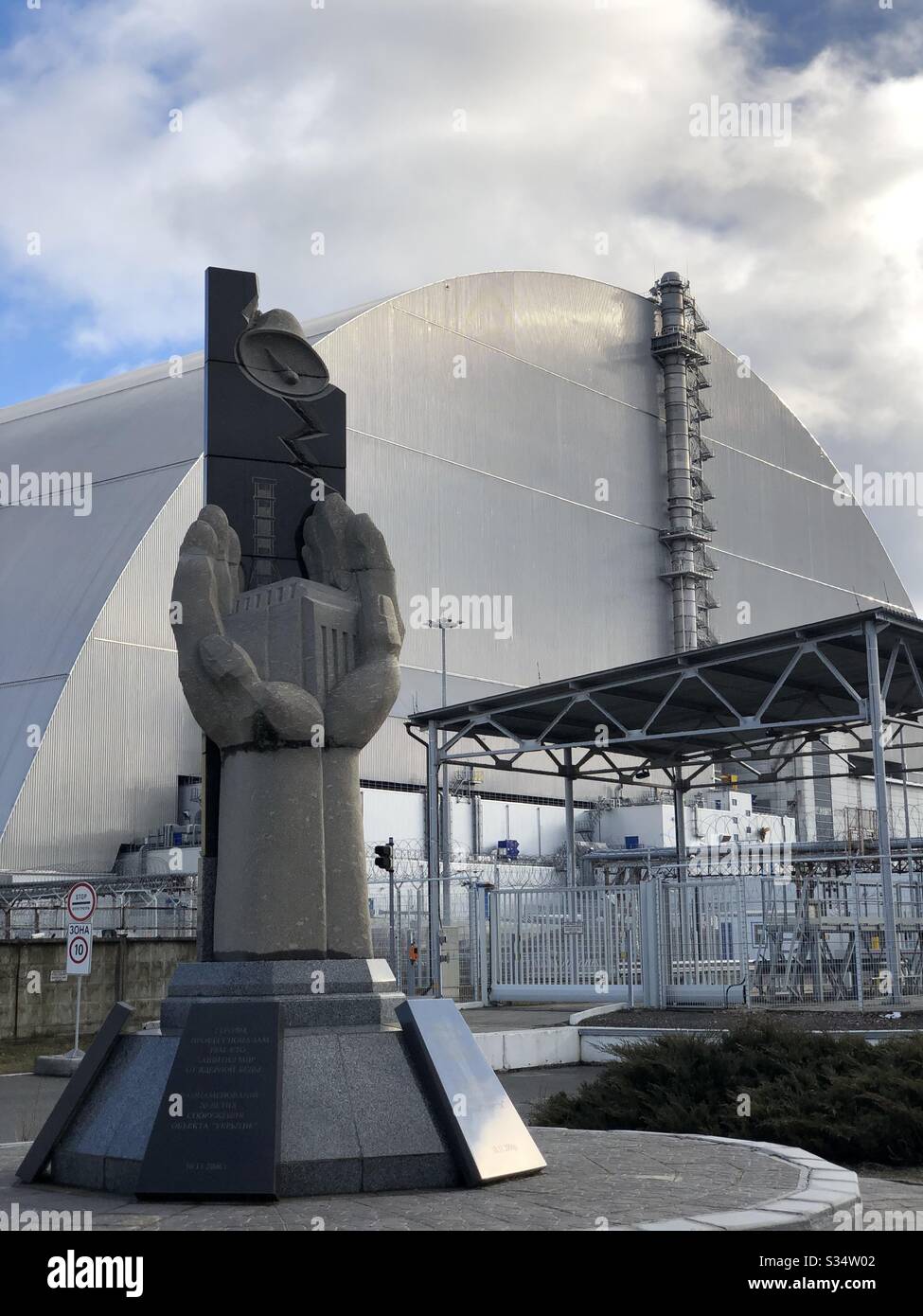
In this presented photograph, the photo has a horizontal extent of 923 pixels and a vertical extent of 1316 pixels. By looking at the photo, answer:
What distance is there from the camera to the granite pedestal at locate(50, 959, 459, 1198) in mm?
7945

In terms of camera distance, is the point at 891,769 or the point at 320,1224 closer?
the point at 320,1224

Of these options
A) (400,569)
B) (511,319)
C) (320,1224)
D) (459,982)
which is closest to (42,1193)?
(320,1224)

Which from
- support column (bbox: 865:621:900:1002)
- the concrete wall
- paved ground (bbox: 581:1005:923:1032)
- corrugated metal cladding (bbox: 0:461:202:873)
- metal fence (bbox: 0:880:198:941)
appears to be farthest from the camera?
corrugated metal cladding (bbox: 0:461:202:873)

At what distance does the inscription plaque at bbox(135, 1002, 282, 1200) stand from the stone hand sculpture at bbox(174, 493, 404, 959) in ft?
3.06

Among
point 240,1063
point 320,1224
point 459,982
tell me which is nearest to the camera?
point 320,1224

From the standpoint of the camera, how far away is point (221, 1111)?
797cm

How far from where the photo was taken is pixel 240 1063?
26.8 ft

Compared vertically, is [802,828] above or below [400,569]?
below

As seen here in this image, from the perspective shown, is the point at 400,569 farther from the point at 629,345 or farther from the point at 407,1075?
the point at 407,1075

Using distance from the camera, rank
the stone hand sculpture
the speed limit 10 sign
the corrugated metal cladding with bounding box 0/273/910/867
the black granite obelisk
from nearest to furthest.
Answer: the stone hand sculpture < the black granite obelisk < the speed limit 10 sign < the corrugated metal cladding with bounding box 0/273/910/867

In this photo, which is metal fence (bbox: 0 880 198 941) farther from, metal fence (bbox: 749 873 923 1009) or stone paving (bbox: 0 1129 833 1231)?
stone paving (bbox: 0 1129 833 1231)

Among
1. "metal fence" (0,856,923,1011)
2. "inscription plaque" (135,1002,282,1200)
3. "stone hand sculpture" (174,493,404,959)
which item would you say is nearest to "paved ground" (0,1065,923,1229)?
"inscription plaque" (135,1002,282,1200)

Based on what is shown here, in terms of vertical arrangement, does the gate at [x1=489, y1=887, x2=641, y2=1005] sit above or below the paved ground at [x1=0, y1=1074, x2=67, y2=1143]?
above
